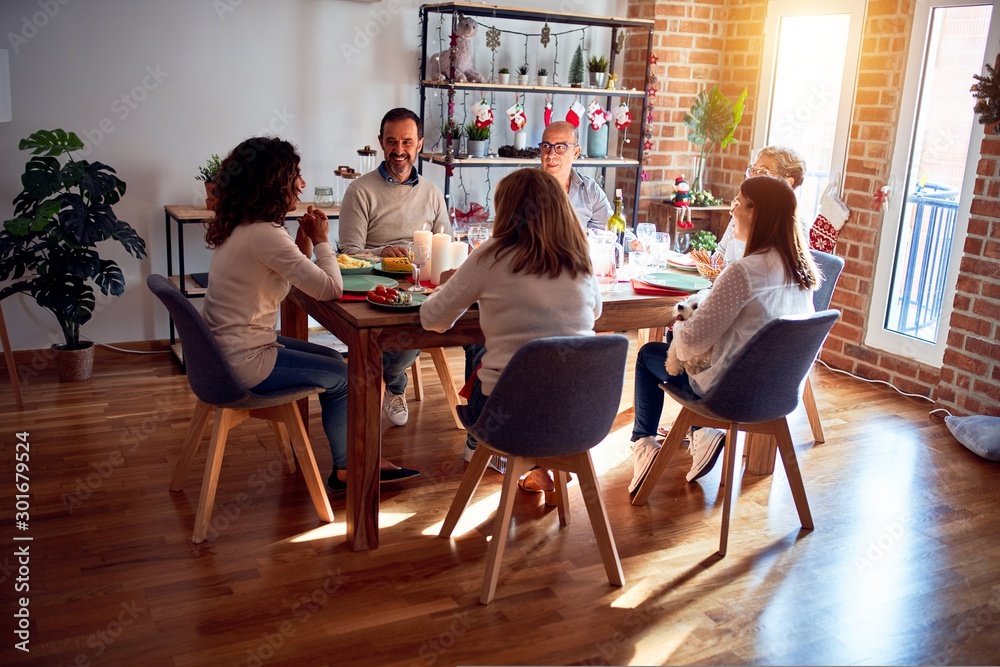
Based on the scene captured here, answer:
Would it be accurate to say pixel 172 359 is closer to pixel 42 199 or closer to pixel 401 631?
pixel 42 199

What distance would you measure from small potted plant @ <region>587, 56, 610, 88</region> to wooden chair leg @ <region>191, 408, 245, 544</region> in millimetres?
2998

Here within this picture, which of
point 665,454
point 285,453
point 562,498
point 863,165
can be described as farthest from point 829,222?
point 285,453

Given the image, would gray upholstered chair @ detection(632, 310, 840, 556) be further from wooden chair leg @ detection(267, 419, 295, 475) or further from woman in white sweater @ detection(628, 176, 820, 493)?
wooden chair leg @ detection(267, 419, 295, 475)

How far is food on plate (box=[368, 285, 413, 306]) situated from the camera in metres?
2.71

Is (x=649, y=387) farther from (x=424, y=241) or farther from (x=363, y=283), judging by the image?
(x=363, y=283)

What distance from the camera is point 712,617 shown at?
250cm

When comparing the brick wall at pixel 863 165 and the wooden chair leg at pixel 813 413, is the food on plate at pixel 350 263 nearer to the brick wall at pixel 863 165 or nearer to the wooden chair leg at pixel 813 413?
the wooden chair leg at pixel 813 413

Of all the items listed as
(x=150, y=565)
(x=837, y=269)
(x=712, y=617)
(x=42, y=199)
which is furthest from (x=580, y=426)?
(x=42, y=199)

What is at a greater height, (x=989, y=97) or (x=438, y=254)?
(x=989, y=97)

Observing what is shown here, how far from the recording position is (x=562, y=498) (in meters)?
2.95

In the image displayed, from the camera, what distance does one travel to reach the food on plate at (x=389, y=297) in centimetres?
271

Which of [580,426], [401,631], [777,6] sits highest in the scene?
[777,6]

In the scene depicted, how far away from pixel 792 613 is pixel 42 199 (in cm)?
324

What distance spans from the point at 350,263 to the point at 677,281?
3.69 feet
